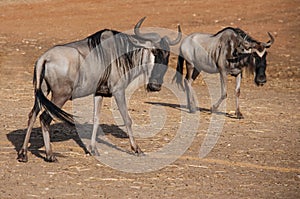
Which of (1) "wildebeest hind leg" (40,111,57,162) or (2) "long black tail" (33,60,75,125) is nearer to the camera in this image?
(2) "long black tail" (33,60,75,125)

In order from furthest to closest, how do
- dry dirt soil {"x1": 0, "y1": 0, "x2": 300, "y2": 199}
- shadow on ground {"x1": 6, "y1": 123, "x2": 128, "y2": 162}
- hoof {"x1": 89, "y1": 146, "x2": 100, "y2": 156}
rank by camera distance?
shadow on ground {"x1": 6, "y1": 123, "x2": 128, "y2": 162} → hoof {"x1": 89, "y1": 146, "x2": 100, "y2": 156} → dry dirt soil {"x1": 0, "y1": 0, "x2": 300, "y2": 199}

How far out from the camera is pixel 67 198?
7.38m

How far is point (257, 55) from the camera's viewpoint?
12531 mm

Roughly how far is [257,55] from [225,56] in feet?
1.88

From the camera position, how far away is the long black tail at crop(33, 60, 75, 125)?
8.38m

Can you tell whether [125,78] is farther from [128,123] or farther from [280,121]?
[280,121]

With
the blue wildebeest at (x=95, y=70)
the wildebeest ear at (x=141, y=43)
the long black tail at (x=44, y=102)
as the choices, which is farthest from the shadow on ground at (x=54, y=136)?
the wildebeest ear at (x=141, y=43)

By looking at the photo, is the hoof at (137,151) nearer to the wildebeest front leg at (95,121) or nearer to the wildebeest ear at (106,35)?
the wildebeest front leg at (95,121)

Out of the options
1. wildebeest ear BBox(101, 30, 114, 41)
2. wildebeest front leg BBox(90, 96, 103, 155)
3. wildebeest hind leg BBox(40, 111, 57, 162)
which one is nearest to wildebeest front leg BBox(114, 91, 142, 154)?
wildebeest front leg BBox(90, 96, 103, 155)

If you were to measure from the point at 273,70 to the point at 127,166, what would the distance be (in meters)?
9.81

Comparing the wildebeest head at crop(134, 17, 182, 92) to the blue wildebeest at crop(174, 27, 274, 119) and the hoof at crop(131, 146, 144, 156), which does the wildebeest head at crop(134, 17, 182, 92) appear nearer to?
the hoof at crop(131, 146, 144, 156)

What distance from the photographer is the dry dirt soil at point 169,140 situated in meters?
7.84

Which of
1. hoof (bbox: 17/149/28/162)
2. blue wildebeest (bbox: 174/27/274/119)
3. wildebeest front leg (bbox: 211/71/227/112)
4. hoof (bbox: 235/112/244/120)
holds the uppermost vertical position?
blue wildebeest (bbox: 174/27/274/119)

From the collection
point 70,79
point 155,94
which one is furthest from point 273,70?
point 70,79
